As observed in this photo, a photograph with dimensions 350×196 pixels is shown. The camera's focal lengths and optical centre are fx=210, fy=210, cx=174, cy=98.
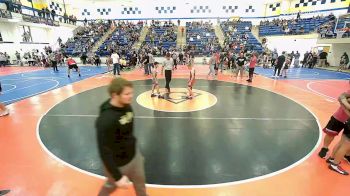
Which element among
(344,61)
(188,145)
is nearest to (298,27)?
(344,61)

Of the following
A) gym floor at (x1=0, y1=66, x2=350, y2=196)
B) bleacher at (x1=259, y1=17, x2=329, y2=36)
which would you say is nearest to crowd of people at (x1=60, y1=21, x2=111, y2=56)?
gym floor at (x1=0, y1=66, x2=350, y2=196)

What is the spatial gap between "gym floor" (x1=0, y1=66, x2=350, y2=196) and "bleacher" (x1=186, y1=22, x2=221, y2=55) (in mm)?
15442

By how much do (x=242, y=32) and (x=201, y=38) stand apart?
5.38 meters

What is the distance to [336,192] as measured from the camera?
3092mm

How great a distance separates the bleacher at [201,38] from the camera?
2283 cm

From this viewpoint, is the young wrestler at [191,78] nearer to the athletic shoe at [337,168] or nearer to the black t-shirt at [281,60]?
the athletic shoe at [337,168]

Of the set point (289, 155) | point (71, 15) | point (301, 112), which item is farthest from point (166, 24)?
point (289, 155)

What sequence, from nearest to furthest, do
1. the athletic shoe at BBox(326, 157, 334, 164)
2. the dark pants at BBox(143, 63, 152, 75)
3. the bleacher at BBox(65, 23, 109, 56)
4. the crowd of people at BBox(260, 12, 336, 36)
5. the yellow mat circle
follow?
1. the athletic shoe at BBox(326, 157, 334, 164)
2. the yellow mat circle
3. the dark pants at BBox(143, 63, 152, 75)
4. the crowd of people at BBox(260, 12, 336, 36)
5. the bleacher at BBox(65, 23, 109, 56)

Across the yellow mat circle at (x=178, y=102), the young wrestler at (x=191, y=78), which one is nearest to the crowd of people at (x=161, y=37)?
the yellow mat circle at (x=178, y=102)

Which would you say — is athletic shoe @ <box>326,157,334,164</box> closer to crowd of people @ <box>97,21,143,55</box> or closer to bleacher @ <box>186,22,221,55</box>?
bleacher @ <box>186,22,221,55</box>

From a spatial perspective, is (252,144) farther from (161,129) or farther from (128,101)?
(128,101)

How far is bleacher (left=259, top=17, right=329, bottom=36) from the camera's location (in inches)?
837

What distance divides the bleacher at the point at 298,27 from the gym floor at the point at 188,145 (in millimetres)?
16558

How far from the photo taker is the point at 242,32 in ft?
86.7
